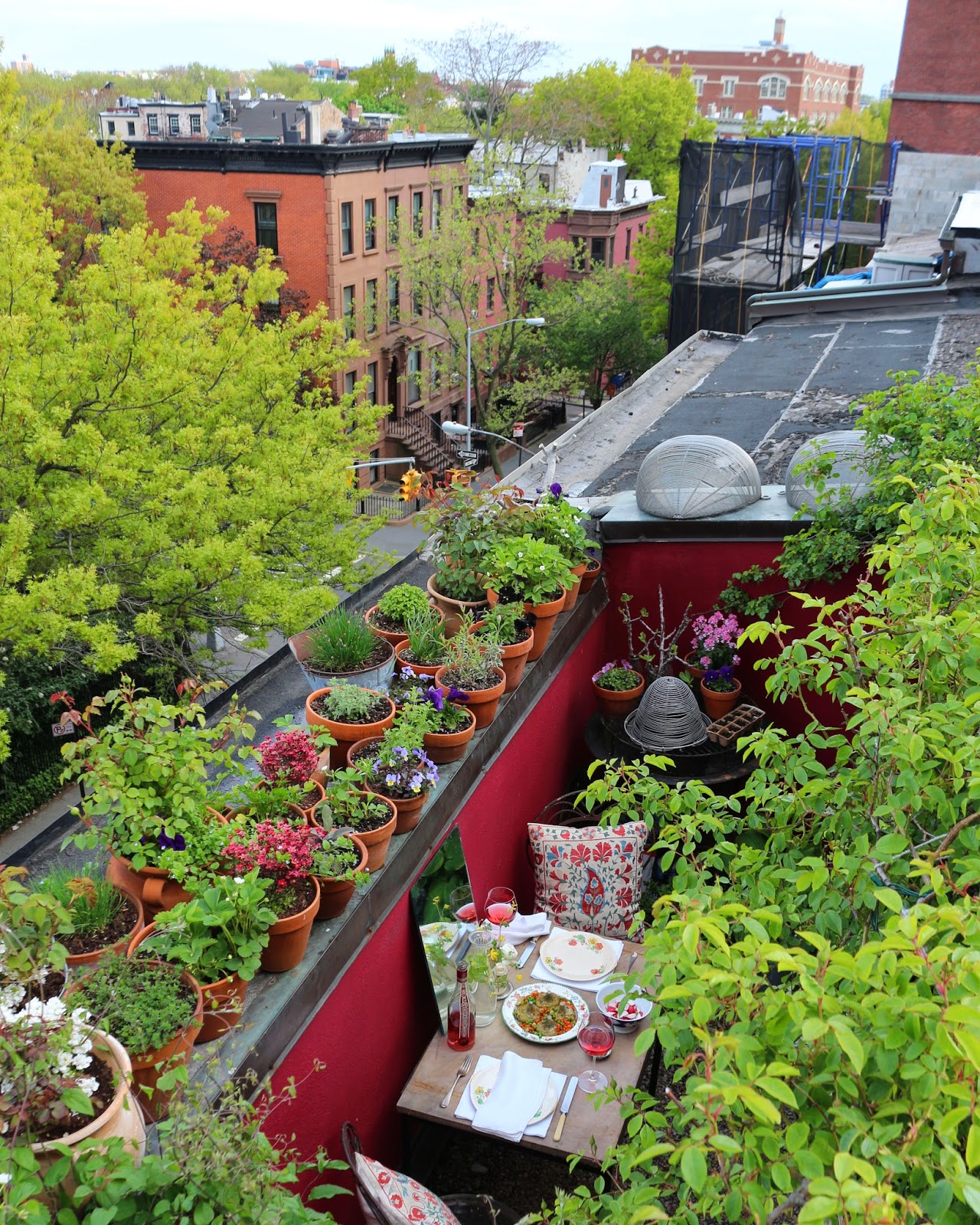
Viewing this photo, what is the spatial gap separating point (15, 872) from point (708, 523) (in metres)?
5.90

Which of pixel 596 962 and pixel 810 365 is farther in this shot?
pixel 810 365

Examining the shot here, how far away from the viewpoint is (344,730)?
511cm

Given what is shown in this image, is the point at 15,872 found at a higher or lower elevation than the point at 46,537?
higher

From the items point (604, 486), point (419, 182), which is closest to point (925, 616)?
point (604, 486)

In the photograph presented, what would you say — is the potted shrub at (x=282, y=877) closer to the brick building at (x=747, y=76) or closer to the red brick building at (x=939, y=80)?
the red brick building at (x=939, y=80)

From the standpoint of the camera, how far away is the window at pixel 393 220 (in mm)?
32406

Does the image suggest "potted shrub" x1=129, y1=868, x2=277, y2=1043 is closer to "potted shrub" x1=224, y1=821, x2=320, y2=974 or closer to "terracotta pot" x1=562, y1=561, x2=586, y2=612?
"potted shrub" x1=224, y1=821, x2=320, y2=974

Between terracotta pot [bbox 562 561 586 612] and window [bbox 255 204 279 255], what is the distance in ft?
83.4

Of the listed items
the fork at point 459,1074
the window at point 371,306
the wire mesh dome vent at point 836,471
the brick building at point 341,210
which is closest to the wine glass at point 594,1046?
the fork at point 459,1074

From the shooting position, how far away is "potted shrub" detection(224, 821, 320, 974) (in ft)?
12.6

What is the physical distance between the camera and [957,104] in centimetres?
3162

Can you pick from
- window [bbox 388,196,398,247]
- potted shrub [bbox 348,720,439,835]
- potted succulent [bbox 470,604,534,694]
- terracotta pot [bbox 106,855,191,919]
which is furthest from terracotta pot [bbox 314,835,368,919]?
window [bbox 388,196,398,247]

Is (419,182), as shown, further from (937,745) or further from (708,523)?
(937,745)

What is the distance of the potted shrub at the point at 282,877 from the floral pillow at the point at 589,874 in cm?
240
